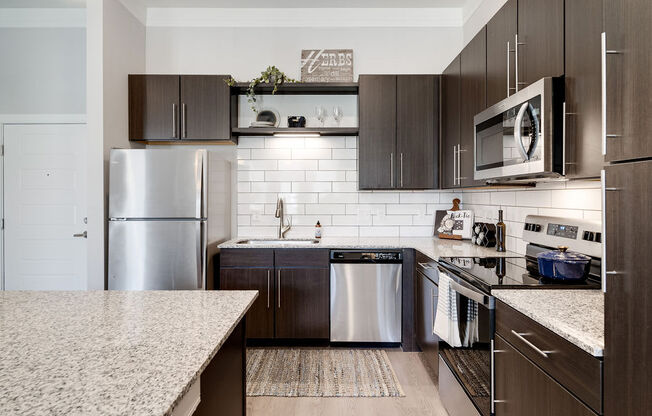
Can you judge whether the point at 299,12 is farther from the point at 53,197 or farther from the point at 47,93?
the point at 53,197

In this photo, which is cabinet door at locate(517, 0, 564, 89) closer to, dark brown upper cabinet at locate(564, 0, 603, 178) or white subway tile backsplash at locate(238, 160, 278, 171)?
dark brown upper cabinet at locate(564, 0, 603, 178)

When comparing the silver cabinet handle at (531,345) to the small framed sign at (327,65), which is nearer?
the silver cabinet handle at (531,345)

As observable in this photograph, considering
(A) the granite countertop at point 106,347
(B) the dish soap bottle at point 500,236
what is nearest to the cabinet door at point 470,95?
(B) the dish soap bottle at point 500,236

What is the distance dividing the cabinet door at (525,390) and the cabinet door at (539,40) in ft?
3.77

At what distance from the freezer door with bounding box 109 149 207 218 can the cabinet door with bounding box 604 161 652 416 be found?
2589 millimetres

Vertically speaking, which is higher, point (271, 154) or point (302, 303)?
point (271, 154)

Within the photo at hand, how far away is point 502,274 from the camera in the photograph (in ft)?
6.03

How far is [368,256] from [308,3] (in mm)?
2335

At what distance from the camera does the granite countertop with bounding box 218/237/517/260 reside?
2.56 m

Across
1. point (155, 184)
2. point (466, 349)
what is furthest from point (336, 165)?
point (466, 349)

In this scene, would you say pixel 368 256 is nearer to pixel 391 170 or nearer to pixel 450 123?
pixel 391 170

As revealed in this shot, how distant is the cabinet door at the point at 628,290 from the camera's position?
77 centimetres

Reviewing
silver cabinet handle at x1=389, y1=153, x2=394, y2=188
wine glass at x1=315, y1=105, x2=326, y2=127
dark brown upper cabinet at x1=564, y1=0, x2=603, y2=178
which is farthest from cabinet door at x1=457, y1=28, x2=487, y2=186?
wine glass at x1=315, y1=105, x2=326, y2=127

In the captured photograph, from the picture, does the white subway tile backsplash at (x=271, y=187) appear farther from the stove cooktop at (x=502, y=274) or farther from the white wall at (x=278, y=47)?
the stove cooktop at (x=502, y=274)
